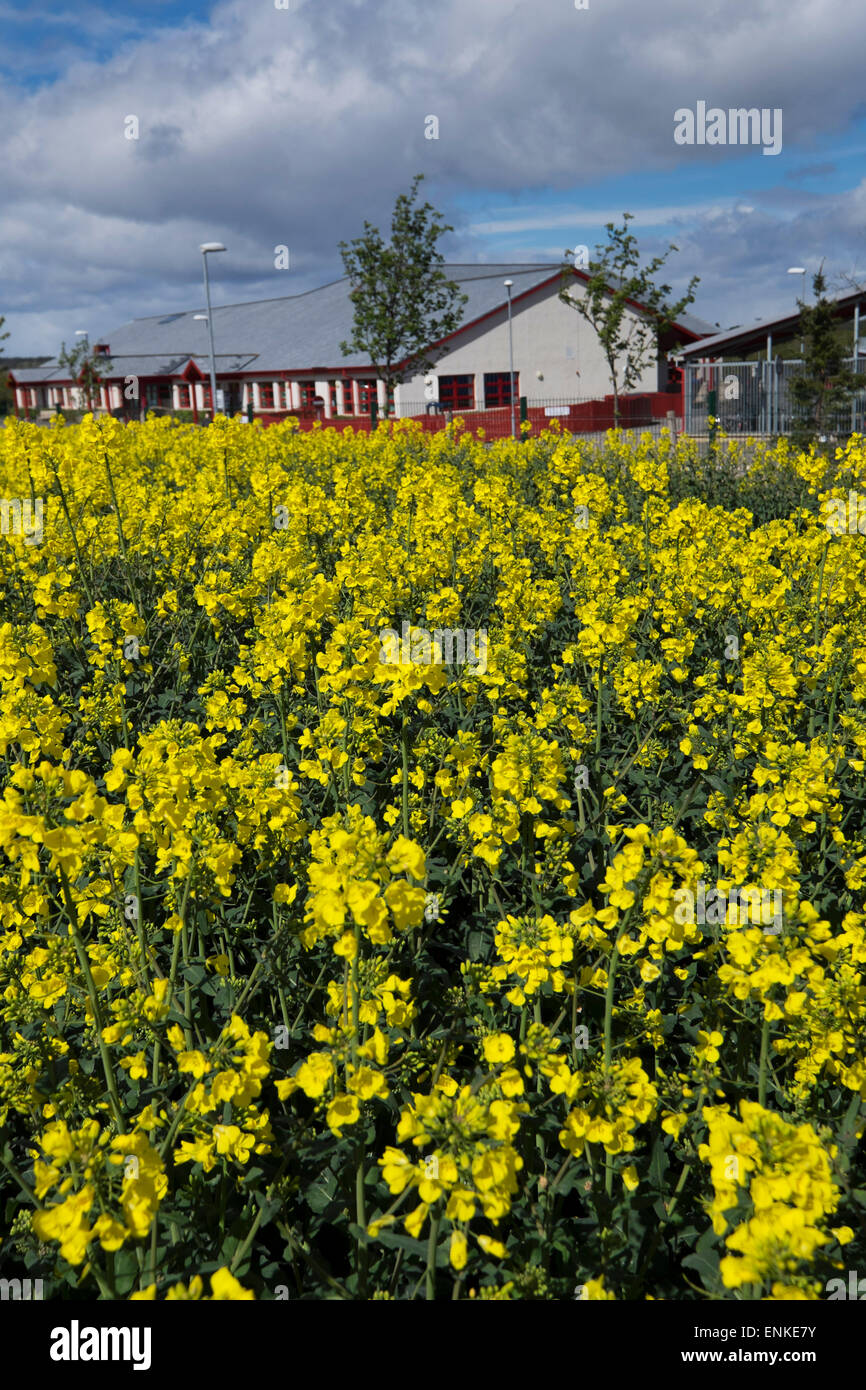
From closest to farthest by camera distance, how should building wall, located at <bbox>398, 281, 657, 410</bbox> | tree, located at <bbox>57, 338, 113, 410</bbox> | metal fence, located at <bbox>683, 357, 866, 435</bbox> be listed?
metal fence, located at <bbox>683, 357, 866, 435</bbox> < building wall, located at <bbox>398, 281, 657, 410</bbox> < tree, located at <bbox>57, 338, 113, 410</bbox>

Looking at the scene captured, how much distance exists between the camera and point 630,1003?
2803mm

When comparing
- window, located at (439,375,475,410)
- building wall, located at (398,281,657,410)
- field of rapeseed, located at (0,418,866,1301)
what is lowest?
field of rapeseed, located at (0,418,866,1301)

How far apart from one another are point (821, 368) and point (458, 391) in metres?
20.6

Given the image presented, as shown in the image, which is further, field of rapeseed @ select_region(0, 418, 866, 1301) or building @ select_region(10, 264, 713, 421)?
building @ select_region(10, 264, 713, 421)

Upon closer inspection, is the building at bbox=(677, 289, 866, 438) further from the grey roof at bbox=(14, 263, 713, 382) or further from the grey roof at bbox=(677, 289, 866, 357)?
the grey roof at bbox=(14, 263, 713, 382)

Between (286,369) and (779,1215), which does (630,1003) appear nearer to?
(779,1215)

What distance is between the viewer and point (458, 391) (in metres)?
41.8

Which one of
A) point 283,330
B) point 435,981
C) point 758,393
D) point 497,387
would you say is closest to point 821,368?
point 758,393

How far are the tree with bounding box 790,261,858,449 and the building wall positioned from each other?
18004 millimetres

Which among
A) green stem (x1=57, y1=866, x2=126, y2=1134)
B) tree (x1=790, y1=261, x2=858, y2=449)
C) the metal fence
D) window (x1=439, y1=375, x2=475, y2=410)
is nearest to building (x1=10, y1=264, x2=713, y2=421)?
window (x1=439, y1=375, x2=475, y2=410)

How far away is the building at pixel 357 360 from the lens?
4134cm

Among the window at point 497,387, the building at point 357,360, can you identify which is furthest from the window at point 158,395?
the window at point 497,387

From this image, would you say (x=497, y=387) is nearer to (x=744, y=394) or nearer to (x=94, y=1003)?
(x=744, y=394)

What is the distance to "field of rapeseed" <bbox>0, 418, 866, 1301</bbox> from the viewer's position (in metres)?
2.08
